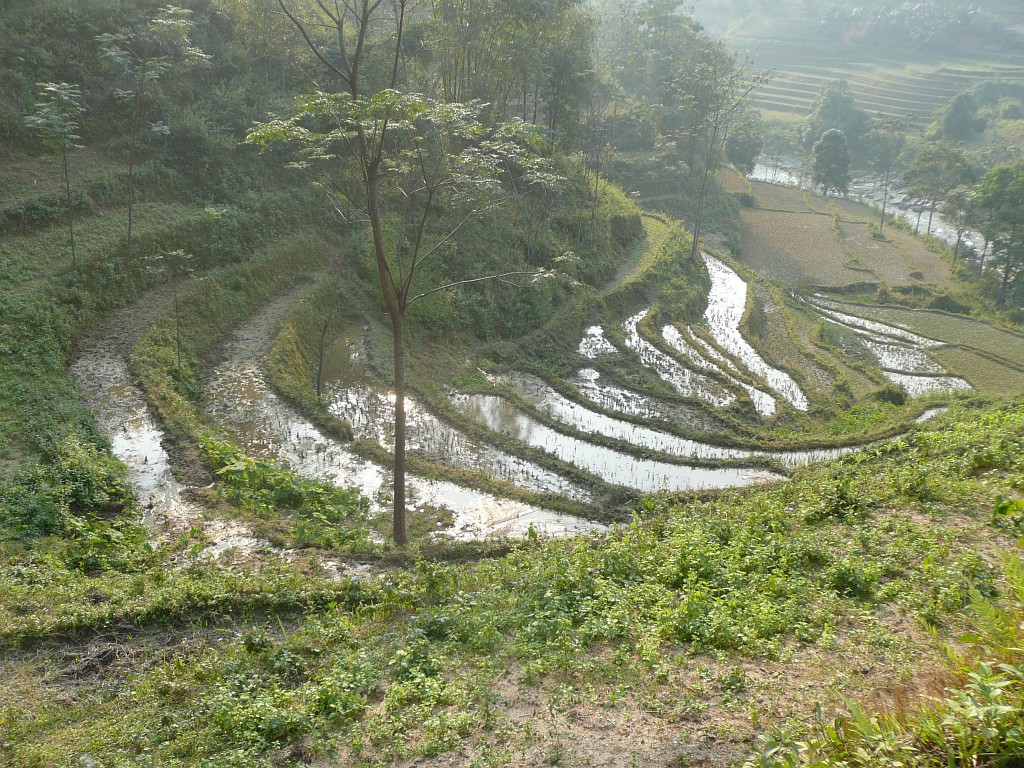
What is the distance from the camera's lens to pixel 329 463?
12219 mm

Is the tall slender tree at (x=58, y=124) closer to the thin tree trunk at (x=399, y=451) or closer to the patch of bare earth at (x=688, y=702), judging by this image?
the thin tree trunk at (x=399, y=451)

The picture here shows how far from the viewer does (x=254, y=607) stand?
23.9 ft

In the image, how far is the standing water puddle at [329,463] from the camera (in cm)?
1112

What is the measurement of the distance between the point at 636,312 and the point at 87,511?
2018 centimetres

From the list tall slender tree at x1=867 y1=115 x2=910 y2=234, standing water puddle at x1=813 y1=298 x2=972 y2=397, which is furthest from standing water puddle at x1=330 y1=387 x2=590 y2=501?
tall slender tree at x1=867 y1=115 x2=910 y2=234

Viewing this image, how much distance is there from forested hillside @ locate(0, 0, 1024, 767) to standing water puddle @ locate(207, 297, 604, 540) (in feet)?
0.28

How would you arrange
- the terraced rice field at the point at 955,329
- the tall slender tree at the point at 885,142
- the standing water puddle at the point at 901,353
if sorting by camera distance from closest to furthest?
the standing water puddle at the point at 901,353
the terraced rice field at the point at 955,329
the tall slender tree at the point at 885,142

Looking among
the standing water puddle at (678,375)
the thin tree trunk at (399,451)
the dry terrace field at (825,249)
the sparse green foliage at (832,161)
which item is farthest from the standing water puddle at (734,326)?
the sparse green foliage at (832,161)

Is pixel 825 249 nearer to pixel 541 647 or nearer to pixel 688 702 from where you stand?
pixel 541 647

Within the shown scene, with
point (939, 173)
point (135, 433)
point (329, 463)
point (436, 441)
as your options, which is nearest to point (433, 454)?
point (436, 441)

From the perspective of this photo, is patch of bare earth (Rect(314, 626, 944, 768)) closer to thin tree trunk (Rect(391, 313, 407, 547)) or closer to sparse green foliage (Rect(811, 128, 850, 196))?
thin tree trunk (Rect(391, 313, 407, 547))

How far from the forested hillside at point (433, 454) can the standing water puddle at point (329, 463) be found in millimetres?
87

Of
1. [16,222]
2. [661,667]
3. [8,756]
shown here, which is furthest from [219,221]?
[661,667]

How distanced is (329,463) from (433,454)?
2082mm
